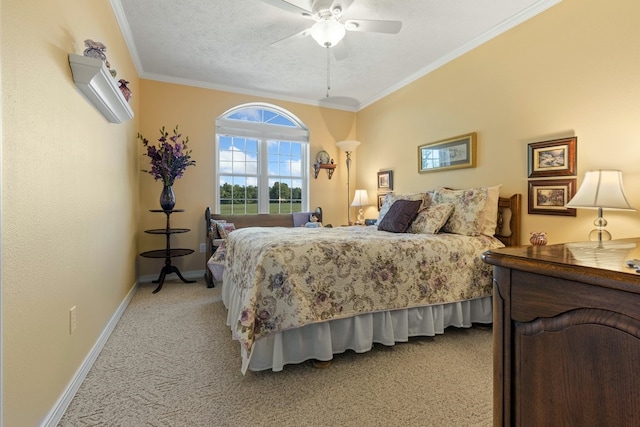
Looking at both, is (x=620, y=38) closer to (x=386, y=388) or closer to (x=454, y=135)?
(x=454, y=135)

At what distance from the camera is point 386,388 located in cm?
171

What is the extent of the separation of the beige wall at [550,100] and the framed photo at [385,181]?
0.59 m

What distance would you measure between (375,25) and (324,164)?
2.67m

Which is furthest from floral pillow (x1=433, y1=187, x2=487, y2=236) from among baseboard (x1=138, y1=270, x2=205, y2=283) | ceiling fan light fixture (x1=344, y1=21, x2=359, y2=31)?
baseboard (x1=138, y1=270, x2=205, y2=283)

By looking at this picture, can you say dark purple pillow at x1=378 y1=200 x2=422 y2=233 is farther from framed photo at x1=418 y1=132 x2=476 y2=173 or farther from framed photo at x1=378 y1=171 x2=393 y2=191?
framed photo at x1=378 y1=171 x2=393 y2=191

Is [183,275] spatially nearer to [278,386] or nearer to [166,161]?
[166,161]

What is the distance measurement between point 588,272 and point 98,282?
2.58 m

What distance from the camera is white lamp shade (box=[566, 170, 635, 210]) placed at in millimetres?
1896

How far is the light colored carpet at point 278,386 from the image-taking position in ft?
4.85

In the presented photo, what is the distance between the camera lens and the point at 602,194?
6.37 ft

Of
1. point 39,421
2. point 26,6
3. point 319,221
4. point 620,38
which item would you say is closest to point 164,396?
point 39,421

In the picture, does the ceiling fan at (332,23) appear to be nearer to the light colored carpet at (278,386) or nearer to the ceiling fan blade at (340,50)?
the ceiling fan blade at (340,50)

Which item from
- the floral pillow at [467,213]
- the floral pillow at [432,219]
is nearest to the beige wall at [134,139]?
the floral pillow at [467,213]

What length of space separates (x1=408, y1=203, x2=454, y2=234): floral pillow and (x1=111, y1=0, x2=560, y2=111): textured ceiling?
1.73 m
